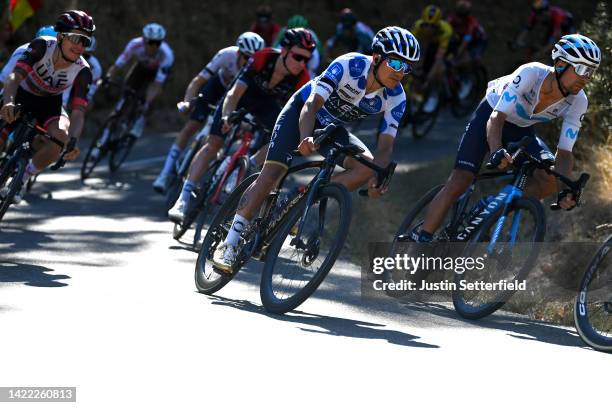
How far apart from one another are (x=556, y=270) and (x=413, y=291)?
2.07m

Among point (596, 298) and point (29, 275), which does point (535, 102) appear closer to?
point (596, 298)

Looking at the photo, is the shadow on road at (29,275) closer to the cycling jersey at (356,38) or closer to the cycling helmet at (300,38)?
the cycling helmet at (300,38)

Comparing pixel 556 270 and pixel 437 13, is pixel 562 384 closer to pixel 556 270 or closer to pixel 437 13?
pixel 556 270

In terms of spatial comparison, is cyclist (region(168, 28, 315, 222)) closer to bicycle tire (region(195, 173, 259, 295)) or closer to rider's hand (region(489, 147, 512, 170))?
bicycle tire (region(195, 173, 259, 295))

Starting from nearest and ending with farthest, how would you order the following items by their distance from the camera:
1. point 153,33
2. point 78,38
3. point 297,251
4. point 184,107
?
point 297,251
point 78,38
point 184,107
point 153,33

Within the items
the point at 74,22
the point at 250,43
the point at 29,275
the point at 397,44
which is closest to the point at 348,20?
the point at 250,43

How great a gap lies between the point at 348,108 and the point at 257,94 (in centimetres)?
300

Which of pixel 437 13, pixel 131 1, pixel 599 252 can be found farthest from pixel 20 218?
pixel 131 1

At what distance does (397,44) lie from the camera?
8.62m

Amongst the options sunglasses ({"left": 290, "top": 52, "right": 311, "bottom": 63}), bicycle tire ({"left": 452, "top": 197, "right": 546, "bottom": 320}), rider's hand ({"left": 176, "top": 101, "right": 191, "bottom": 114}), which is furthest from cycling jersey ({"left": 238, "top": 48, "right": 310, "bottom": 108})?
bicycle tire ({"left": 452, "top": 197, "right": 546, "bottom": 320})

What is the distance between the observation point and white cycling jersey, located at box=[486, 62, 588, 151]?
8.89 m

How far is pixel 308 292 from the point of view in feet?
26.7

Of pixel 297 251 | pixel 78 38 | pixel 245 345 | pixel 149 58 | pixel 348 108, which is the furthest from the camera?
pixel 149 58

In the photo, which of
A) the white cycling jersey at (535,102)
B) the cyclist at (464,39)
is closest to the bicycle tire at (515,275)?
the white cycling jersey at (535,102)
